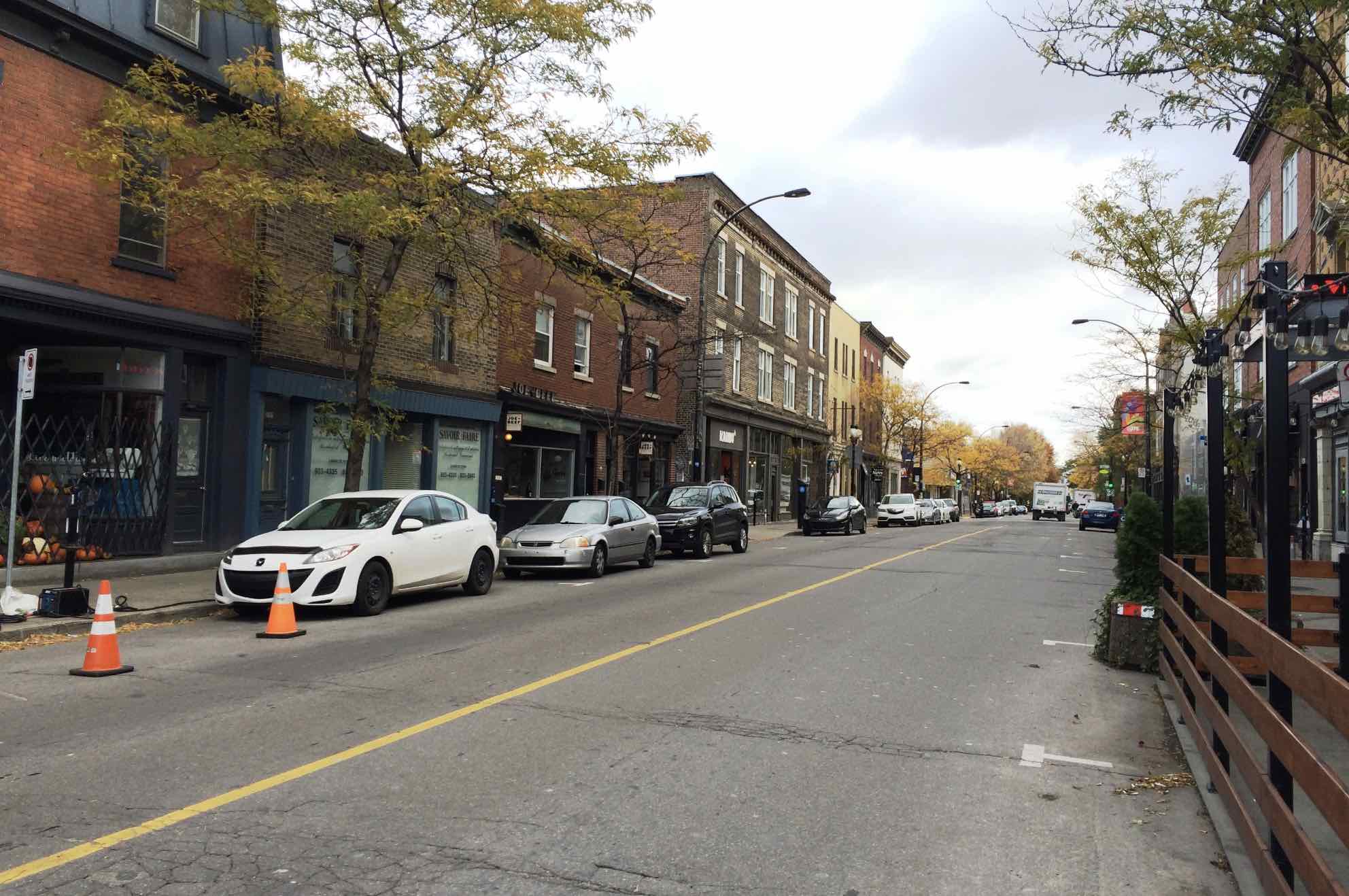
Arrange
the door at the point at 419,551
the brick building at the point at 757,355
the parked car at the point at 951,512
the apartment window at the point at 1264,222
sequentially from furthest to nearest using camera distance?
the parked car at the point at 951,512
the brick building at the point at 757,355
the apartment window at the point at 1264,222
the door at the point at 419,551

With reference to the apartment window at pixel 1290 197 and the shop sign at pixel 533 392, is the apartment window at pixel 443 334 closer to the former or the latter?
the shop sign at pixel 533 392

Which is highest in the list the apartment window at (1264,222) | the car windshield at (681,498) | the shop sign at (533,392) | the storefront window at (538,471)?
the apartment window at (1264,222)

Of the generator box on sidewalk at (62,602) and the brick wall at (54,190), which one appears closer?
the generator box on sidewalk at (62,602)

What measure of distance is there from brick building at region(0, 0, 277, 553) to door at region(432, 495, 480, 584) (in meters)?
4.62

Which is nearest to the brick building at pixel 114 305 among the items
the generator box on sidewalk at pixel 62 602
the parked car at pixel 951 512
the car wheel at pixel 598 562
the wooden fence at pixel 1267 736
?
the generator box on sidewalk at pixel 62 602

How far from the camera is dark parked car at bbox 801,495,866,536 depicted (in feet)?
114

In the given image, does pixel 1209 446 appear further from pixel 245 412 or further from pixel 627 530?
pixel 245 412

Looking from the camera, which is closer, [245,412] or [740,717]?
[740,717]

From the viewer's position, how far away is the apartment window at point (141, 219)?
14.4 meters

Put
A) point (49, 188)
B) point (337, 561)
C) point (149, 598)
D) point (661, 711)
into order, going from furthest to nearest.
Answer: point (49, 188), point (149, 598), point (337, 561), point (661, 711)

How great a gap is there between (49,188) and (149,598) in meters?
5.86

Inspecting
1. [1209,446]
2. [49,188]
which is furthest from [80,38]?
[1209,446]

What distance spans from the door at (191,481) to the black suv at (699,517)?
28.5 ft

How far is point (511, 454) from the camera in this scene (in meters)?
24.4
